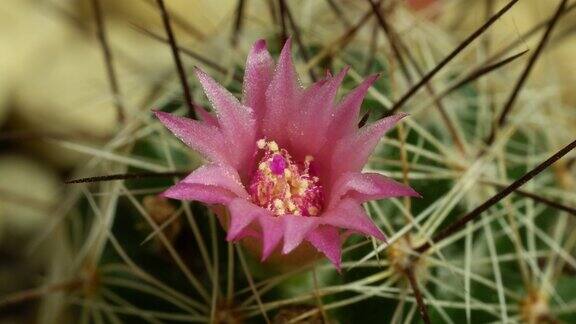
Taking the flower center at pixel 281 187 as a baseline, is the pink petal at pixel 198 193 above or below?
below

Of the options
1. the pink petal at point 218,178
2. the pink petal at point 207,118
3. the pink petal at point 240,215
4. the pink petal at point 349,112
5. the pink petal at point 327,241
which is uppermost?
the pink petal at point 207,118

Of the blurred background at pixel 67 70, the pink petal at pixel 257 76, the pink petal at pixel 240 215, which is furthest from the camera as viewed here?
the blurred background at pixel 67 70

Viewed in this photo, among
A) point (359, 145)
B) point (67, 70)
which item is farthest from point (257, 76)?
point (67, 70)

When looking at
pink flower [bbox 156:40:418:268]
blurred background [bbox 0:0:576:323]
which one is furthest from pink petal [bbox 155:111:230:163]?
blurred background [bbox 0:0:576:323]

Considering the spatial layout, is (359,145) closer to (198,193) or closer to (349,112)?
(349,112)

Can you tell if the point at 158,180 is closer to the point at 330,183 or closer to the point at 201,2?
the point at 330,183

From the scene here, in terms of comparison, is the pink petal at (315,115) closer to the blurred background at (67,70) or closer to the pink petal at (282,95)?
the pink petal at (282,95)

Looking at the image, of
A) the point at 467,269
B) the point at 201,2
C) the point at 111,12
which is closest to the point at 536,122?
the point at 467,269

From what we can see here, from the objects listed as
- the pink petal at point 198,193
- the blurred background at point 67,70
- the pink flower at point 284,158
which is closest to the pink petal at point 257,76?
the pink flower at point 284,158
